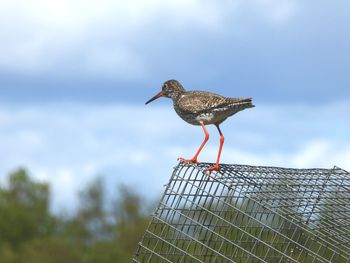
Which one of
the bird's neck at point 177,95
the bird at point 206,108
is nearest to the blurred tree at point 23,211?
the bird's neck at point 177,95

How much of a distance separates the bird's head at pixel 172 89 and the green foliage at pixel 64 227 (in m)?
39.0

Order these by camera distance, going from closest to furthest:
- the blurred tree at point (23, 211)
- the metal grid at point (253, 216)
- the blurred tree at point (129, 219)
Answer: the metal grid at point (253, 216) → the blurred tree at point (129, 219) → the blurred tree at point (23, 211)

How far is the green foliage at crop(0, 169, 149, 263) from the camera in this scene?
5741 cm

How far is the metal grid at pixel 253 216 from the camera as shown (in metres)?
13.0

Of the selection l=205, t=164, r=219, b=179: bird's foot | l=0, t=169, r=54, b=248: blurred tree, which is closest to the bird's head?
l=205, t=164, r=219, b=179: bird's foot

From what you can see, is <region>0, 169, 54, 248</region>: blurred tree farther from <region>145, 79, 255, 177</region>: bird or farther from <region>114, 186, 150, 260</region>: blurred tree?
<region>145, 79, 255, 177</region>: bird

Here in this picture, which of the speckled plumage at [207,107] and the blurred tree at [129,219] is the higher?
the speckled plumage at [207,107]

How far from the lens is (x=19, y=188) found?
7969 cm

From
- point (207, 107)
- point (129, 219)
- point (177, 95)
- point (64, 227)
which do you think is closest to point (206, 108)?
point (207, 107)

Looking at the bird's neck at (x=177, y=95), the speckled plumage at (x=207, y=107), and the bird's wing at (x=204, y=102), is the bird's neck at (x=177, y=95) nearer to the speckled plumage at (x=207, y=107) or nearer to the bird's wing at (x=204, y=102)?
the speckled plumage at (x=207, y=107)

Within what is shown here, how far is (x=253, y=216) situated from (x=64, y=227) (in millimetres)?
58971

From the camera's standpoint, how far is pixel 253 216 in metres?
13.4

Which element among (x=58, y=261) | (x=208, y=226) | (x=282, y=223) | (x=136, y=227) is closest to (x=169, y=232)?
(x=208, y=226)

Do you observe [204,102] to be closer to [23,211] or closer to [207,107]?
[207,107]
